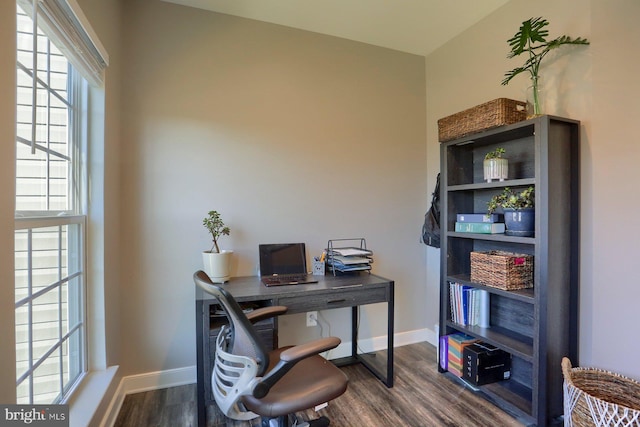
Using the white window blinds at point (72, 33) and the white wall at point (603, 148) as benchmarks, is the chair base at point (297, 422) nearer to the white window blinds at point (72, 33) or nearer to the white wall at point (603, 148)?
the white wall at point (603, 148)

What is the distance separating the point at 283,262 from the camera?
2336 millimetres

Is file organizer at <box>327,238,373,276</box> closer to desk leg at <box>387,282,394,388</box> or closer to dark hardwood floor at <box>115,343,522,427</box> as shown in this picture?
desk leg at <box>387,282,394,388</box>

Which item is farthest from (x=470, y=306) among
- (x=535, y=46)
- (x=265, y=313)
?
(x=535, y=46)

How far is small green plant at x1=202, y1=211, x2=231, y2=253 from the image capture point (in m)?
2.11

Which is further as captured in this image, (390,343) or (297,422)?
(390,343)

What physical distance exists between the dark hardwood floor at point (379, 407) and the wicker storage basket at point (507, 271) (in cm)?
78

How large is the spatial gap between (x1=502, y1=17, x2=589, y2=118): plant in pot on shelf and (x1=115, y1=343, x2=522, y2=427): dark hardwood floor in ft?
6.04

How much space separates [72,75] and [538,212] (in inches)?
104

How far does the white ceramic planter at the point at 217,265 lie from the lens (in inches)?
79.0

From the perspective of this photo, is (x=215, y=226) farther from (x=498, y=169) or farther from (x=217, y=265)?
(x=498, y=169)

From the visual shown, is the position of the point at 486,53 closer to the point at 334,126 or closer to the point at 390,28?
the point at 390,28

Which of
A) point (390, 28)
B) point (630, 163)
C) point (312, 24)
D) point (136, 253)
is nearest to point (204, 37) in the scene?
point (312, 24)

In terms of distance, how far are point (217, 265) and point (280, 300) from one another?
49 cm

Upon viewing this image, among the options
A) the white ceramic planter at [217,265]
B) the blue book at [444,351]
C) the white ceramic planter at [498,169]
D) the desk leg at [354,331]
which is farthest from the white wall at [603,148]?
the white ceramic planter at [217,265]
